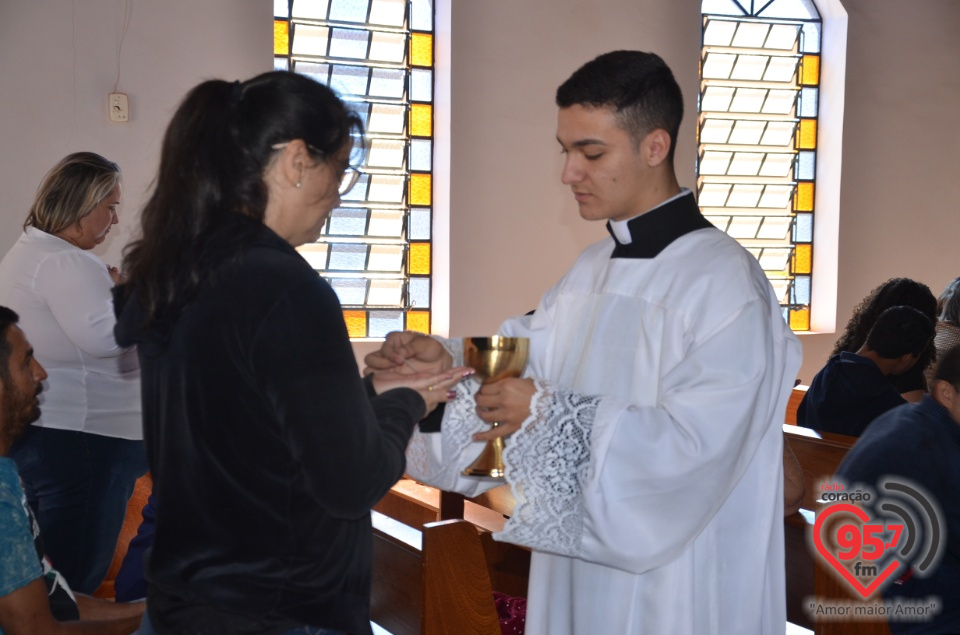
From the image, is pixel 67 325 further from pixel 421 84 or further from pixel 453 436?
pixel 421 84

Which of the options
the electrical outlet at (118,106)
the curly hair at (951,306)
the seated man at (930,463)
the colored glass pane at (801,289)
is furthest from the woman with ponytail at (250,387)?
the colored glass pane at (801,289)

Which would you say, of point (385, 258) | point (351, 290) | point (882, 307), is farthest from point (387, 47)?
point (882, 307)

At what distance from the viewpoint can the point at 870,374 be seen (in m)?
3.61

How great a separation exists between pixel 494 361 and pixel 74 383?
6.19 ft

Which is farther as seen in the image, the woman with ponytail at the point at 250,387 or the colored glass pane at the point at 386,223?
the colored glass pane at the point at 386,223

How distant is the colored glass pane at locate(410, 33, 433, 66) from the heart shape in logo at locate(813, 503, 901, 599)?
4.42m

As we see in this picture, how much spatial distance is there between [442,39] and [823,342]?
3.45 meters

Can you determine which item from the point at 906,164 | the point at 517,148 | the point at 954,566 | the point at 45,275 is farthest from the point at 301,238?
the point at 906,164

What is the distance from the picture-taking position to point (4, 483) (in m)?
1.98

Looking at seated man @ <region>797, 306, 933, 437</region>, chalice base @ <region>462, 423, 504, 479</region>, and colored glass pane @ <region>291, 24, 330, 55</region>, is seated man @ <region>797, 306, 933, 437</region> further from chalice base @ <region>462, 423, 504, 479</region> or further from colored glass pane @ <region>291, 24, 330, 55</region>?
colored glass pane @ <region>291, 24, 330, 55</region>

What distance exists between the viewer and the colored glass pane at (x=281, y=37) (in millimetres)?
5867

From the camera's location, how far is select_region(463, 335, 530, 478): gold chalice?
5.78ft

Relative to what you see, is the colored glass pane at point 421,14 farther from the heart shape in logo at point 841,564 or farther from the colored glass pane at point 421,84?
the heart shape in logo at point 841,564

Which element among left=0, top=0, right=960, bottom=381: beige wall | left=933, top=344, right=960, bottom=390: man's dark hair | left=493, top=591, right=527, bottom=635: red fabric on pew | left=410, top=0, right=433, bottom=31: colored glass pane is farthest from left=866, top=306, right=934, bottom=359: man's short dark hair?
left=410, top=0, right=433, bottom=31: colored glass pane
